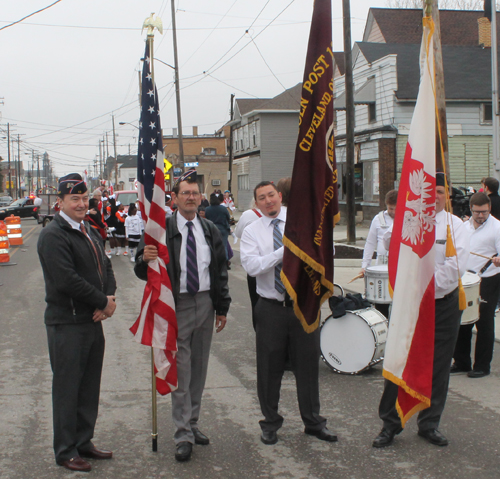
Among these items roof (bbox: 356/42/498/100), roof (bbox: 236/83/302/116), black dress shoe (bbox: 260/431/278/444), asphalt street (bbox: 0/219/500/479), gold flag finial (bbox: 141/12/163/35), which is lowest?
asphalt street (bbox: 0/219/500/479)

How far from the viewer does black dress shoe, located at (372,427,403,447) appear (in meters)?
4.70

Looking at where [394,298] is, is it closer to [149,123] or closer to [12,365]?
[149,123]

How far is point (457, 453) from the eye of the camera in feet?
15.0

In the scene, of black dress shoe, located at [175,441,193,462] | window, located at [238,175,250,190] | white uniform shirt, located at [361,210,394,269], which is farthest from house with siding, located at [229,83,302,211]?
black dress shoe, located at [175,441,193,462]

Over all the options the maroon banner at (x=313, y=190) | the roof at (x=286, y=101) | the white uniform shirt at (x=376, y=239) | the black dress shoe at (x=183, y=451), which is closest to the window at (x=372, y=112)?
the roof at (x=286, y=101)

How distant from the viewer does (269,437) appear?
4824 mm

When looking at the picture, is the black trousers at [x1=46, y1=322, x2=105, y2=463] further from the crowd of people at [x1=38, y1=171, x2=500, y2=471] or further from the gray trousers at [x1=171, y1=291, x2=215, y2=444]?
the gray trousers at [x1=171, y1=291, x2=215, y2=444]

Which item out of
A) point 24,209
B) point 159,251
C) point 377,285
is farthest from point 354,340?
point 24,209

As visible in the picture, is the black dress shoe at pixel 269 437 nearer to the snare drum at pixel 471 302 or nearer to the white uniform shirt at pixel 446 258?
the white uniform shirt at pixel 446 258

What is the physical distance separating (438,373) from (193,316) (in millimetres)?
1961

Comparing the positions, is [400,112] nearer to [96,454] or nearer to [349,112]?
[349,112]

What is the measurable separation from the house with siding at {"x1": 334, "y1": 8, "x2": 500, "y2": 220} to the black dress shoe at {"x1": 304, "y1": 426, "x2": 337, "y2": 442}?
22.3 metres

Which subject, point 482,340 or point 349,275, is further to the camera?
point 349,275

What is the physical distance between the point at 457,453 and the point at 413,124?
247 cm
